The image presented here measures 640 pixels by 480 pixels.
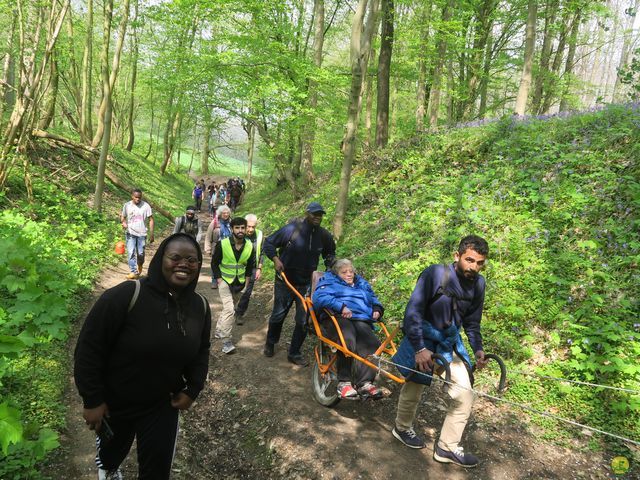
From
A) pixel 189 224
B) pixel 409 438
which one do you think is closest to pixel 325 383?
pixel 409 438

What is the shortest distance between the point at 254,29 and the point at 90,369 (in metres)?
14.7

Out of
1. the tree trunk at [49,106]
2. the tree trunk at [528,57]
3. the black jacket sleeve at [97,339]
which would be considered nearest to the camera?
the black jacket sleeve at [97,339]

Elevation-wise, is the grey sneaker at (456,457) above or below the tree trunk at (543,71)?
below

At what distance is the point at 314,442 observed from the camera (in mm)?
4066

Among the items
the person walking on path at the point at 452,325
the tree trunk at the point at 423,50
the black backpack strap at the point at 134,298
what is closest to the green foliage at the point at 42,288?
the black backpack strap at the point at 134,298

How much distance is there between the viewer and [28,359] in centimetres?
472

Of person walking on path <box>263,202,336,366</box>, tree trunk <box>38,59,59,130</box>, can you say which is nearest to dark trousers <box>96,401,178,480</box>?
person walking on path <box>263,202,336,366</box>

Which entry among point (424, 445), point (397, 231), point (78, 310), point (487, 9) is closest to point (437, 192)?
point (397, 231)

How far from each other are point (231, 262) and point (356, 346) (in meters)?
2.63

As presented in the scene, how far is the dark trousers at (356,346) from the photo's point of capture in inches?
161

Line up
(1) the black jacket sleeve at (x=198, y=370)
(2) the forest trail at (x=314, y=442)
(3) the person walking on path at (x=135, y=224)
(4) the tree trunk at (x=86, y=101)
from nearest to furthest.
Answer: (1) the black jacket sleeve at (x=198, y=370)
(2) the forest trail at (x=314, y=442)
(3) the person walking on path at (x=135, y=224)
(4) the tree trunk at (x=86, y=101)

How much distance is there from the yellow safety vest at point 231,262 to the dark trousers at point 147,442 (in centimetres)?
347

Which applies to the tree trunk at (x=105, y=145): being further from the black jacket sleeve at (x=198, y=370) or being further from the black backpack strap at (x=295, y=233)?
the black jacket sleeve at (x=198, y=370)

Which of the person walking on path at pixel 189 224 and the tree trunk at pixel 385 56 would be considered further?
the tree trunk at pixel 385 56
